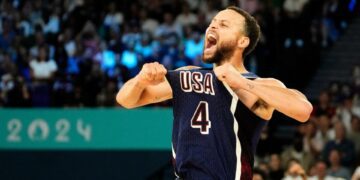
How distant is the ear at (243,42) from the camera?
507 centimetres

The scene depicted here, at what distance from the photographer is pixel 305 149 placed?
14.6m

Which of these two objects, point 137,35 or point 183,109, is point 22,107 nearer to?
point 137,35

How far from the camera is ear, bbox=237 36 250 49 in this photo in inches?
200

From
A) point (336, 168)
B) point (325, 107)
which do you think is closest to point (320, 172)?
point (336, 168)

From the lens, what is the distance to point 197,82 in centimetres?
496

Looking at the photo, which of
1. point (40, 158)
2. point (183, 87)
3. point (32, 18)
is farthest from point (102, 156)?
point (183, 87)

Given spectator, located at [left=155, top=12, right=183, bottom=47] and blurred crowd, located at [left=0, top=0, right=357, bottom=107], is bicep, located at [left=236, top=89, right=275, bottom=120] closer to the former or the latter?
blurred crowd, located at [left=0, top=0, right=357, bottom=107]

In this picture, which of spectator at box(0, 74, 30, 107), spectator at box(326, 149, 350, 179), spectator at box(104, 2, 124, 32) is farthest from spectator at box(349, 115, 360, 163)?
spectator at box(104, 2, 124, 32)

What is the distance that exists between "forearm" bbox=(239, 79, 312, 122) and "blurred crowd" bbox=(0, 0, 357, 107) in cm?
1130

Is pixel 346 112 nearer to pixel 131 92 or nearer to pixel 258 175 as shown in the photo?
pixel 258 175

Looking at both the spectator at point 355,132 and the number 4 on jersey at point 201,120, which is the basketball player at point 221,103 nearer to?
the number 4 on jersey at point 201,120

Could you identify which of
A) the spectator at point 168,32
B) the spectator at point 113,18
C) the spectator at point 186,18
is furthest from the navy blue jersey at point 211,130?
the spectator at point 113,18

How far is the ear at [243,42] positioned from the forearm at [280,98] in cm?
34

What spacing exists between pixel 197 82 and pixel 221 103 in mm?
195
